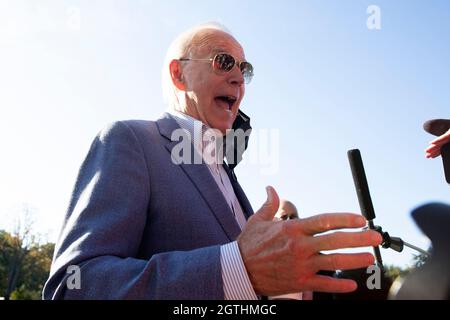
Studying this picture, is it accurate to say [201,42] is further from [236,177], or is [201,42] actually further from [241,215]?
[241,215]

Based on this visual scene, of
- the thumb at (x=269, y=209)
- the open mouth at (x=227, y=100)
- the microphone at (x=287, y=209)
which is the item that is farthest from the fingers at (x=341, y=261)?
the microphone at (x=287, y=209)

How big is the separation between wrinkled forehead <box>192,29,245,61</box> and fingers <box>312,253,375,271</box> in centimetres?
240

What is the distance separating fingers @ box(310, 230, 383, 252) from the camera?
1144 mm

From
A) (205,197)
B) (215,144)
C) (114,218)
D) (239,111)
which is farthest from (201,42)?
(114,218)

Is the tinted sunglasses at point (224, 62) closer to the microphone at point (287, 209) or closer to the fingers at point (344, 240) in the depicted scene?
the fingers at point (344, 240)

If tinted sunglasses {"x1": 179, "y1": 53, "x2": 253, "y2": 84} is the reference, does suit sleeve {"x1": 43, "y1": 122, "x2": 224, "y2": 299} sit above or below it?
below

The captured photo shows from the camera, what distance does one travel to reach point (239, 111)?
3645 millimetres

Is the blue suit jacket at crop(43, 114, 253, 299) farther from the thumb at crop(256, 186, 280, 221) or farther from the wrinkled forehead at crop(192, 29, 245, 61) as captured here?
the wrinkled forehead at crop(192, 29, 245, 61)

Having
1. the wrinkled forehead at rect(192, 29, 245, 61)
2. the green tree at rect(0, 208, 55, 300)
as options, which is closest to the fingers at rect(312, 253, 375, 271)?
the wrinkled forehead at rect(192, 29, 245, 61)

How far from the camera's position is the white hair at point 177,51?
336 centimetres

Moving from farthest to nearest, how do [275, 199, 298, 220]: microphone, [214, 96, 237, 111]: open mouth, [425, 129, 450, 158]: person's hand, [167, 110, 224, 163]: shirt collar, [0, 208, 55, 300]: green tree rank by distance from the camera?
[0, 208, 55, 300]: green tree < [275, 199, 298, 220]: microphone < [214, 96, 237, 111]: open mouth < [167, 110, 224, 163]: shirt collar < [425, 129, 450, 158]: person's hand

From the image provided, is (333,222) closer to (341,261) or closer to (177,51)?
(341,261)

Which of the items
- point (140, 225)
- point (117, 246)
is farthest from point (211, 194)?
point (117, 246)

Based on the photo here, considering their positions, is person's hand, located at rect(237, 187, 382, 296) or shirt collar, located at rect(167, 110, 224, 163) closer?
person's hand, located at rect(237, 187, 382, 296)
